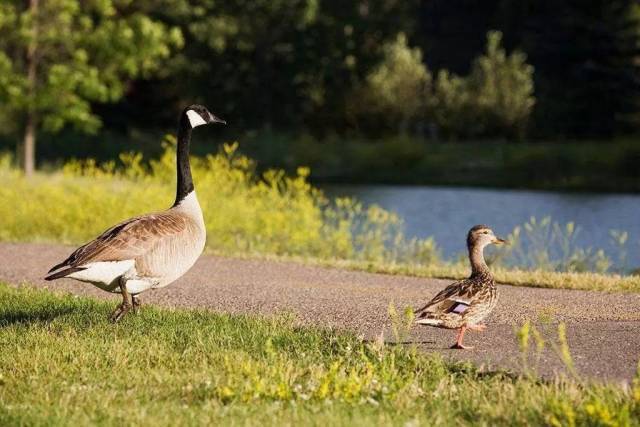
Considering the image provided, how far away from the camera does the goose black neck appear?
1039cm

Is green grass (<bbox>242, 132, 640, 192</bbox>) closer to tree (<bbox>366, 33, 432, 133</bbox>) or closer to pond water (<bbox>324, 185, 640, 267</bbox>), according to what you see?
tree (<bbox>366, 33, 432, 133</bbox>)

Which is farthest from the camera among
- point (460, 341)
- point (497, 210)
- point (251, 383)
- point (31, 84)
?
point (31, 84)

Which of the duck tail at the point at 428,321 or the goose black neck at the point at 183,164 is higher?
the goose black neck at the point at 183,164

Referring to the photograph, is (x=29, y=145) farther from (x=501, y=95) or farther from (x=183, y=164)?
(x=183, y=164)

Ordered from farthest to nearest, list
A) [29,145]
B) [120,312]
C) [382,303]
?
[29,145] → [382,303] → [120,312]

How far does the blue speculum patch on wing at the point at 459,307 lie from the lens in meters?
8.58

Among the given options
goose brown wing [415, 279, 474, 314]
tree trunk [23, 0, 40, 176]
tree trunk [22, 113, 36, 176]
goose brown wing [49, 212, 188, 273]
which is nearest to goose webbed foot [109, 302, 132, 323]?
goose brown wing [49, 212, 188, 273]

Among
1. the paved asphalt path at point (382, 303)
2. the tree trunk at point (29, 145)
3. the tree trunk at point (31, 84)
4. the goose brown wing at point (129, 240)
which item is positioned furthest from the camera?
the tree trunk at point (29, 145)

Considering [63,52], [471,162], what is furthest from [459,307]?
[471,162]

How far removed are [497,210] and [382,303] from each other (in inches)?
728

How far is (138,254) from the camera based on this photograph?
9.36 metres

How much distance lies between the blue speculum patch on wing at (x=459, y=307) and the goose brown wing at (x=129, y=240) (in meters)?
2.42

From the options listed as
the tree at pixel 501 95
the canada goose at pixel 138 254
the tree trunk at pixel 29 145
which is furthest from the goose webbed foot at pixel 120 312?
the tree at pixel 501 95

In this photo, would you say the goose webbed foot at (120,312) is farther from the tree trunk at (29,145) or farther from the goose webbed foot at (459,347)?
the tree trunk at (29,145)
